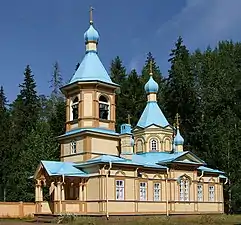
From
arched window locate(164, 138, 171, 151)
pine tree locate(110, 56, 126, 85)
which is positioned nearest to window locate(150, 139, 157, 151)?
arched window locate(164, 138, 171, 151)

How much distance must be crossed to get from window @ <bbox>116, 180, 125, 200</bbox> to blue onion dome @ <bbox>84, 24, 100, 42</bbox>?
1083 cm

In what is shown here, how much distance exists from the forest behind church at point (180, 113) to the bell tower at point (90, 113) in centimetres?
946

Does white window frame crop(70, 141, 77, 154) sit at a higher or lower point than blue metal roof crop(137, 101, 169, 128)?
lower

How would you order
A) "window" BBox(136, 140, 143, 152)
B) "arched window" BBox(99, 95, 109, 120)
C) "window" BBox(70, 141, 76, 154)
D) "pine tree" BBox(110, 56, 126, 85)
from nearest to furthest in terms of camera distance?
"window" BBox(70, 141, 76, 154) → "arched window" BBox(99, 95, 109, 120) → "window" BBox(136, 140, 143, 152) → "pine tree" BBox(110, 56, 126, 85)

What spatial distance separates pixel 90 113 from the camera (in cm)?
3409

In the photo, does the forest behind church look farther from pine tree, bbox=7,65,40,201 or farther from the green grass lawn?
the green grass lawn

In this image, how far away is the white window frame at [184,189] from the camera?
36.0 metres

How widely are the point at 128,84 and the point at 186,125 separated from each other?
8.54m

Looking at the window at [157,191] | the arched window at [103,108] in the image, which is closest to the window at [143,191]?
the window at [157,191]

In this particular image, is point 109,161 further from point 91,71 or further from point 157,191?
point 91,71

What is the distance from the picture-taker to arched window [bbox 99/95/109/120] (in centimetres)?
3500

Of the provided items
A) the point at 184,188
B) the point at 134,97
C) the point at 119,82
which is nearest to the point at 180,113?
the point at 134,97

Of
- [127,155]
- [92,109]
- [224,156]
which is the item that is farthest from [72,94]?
[224,156]

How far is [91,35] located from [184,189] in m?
13.0
